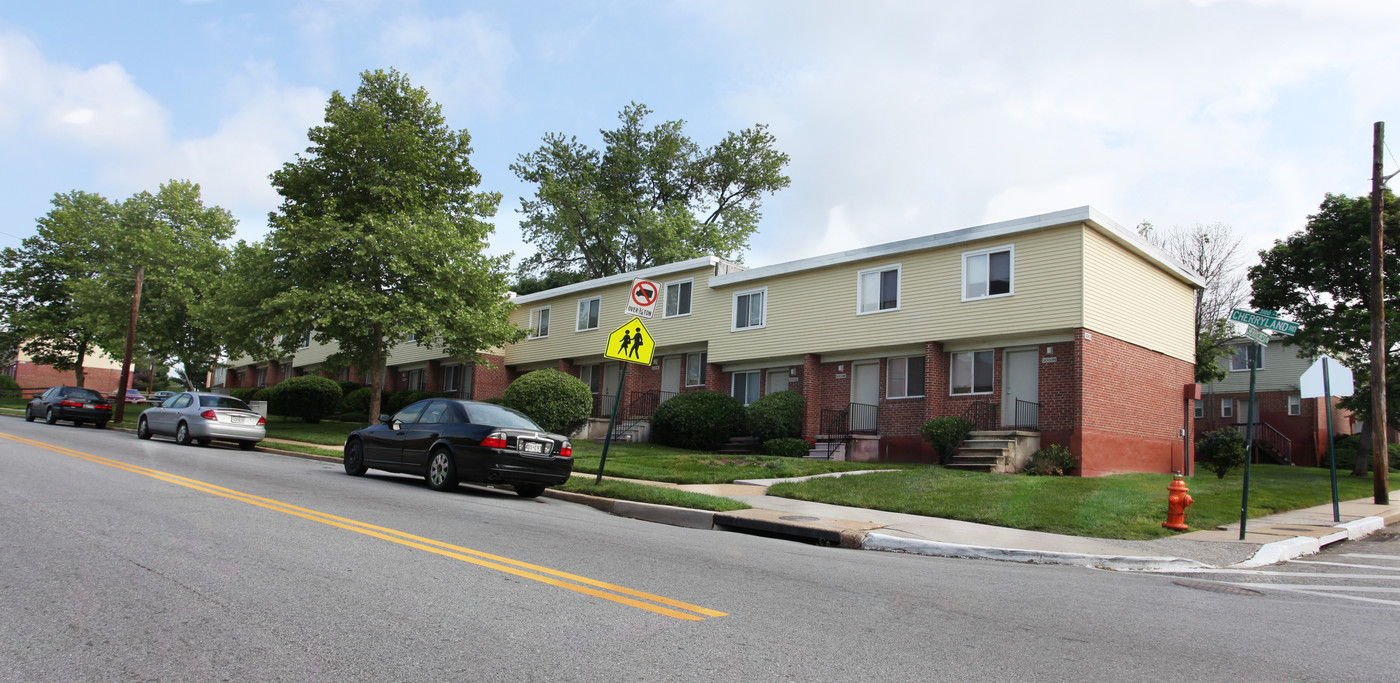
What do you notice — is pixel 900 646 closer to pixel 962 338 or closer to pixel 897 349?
pixel 962 338

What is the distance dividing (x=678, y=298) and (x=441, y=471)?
704 inches

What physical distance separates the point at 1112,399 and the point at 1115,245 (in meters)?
3.81

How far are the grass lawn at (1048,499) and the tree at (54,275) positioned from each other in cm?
5059

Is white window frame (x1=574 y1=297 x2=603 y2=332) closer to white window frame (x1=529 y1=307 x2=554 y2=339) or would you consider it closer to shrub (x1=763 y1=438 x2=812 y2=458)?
white window frame (x1=529 y1=307 x2=554 y2=339)

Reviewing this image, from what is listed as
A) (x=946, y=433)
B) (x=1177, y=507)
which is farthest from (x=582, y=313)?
(x=1177, y=507)

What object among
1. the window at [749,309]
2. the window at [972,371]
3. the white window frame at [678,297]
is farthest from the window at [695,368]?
the window at [972,371]

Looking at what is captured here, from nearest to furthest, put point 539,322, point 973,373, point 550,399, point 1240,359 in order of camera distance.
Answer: point 973,373 → point 550,399 → point 539,322 → point 1240,359

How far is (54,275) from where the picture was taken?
171 ft

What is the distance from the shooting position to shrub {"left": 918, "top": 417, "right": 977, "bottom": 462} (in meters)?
21.3

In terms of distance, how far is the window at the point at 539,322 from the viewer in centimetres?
3609

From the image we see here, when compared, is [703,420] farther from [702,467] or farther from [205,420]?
[205,420]

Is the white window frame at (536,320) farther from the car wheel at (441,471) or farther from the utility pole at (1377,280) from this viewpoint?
the utility pole at (1377,280)

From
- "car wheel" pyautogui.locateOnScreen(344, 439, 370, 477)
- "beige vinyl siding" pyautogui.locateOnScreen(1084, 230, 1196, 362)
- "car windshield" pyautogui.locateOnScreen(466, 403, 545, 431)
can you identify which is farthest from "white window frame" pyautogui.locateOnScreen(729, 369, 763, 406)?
"car windshield" pyautogui.locateOnScreen(466, 403, 545, 431)

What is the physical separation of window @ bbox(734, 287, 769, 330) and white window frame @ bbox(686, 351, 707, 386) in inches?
102
